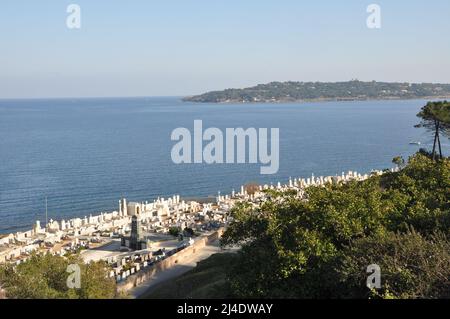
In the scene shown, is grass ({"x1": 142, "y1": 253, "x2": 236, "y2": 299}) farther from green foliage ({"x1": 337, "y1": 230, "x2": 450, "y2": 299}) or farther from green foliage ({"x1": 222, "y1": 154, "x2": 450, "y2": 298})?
green foliage ({"x1": 337, "y1": 230, "x2": 450, "y2": 299})

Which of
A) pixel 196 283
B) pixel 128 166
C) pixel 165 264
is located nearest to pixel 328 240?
pixel 196 283

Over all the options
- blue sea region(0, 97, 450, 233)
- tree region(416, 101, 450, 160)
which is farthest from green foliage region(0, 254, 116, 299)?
blue sea region(0, 97, 450, 233)

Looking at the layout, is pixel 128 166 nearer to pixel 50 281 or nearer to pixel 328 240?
pixel 50 281

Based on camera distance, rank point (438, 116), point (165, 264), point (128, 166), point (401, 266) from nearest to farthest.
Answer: point (401, 266), point (165, 264), point (438, 116), point (128, 166)

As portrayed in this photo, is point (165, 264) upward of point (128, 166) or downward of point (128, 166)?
upward

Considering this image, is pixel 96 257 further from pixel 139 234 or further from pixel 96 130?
pixel 96 130

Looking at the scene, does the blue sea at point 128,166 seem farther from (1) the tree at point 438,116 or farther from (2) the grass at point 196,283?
(2) the grass at point 196,283
